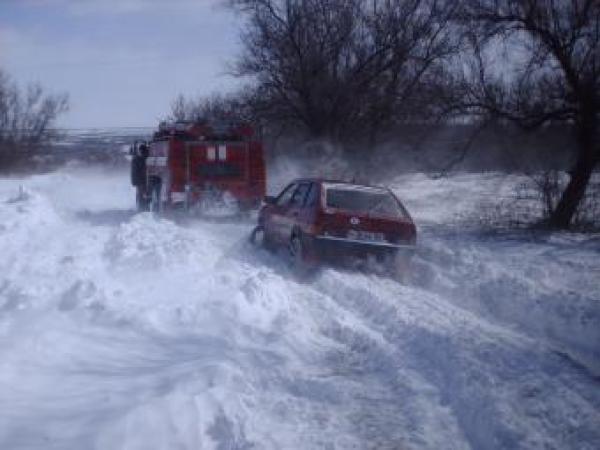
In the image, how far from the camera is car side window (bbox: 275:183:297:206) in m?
13.2

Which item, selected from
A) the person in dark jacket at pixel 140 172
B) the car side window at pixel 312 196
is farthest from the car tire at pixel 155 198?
the car side window at pixel 312 196

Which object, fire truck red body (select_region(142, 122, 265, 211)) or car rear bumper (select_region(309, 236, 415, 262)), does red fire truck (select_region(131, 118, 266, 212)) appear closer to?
fire truck red body (select_region(142, 122, 265, 211))

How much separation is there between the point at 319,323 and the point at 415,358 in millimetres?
1552

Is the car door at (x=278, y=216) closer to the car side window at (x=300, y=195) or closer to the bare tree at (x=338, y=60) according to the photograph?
the car side window at (x=300, y=195)

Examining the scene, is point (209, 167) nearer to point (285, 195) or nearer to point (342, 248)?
point (285, 195)

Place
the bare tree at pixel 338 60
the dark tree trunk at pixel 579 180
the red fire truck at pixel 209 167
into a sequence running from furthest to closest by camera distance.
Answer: the bare tree at pixel 338 60, the red fire truck at pixel 209 167, the dark tree trunk at pixel 579 180

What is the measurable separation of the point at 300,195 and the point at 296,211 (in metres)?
0.49

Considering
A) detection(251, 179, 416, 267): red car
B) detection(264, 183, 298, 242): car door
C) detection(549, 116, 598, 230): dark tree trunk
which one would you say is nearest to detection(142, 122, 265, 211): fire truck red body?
detection(264, 183, 298, 242): car door

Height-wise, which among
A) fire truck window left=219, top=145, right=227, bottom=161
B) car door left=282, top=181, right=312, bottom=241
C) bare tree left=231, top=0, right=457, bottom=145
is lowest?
car door left=282, top=181, right=312, bottom=241

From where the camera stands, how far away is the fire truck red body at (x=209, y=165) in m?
17.3

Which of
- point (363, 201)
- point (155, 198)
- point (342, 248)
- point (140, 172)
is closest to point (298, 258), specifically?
point (342, 248)

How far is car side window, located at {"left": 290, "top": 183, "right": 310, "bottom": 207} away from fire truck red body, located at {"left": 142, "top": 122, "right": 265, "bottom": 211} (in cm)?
512

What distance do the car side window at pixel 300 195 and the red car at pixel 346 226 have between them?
0.03 m

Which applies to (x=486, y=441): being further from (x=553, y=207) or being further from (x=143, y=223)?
(x=553, y=207)
